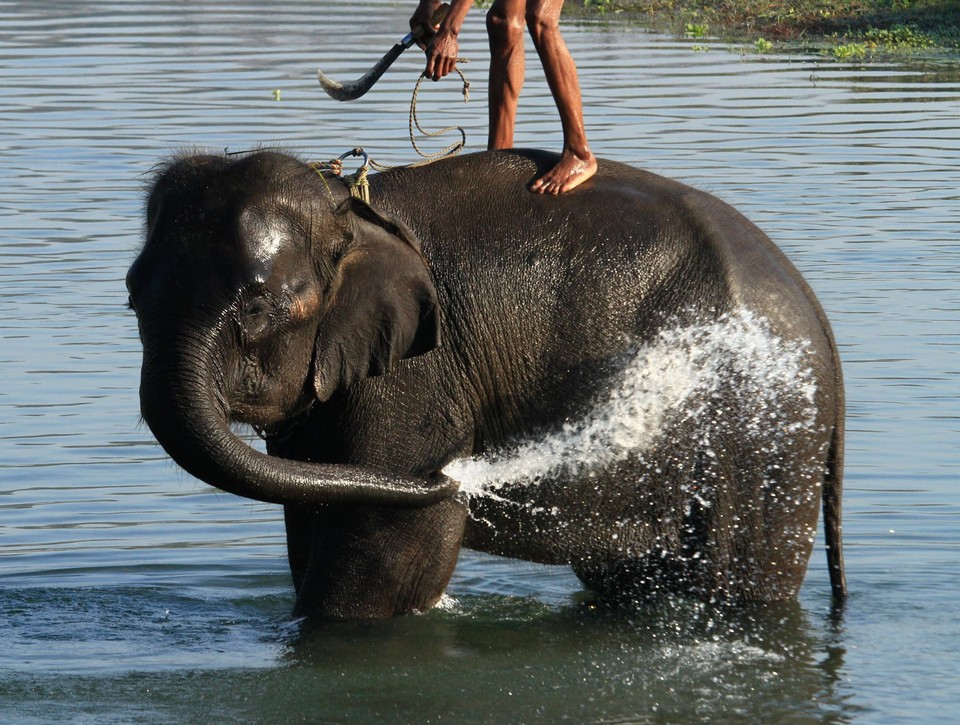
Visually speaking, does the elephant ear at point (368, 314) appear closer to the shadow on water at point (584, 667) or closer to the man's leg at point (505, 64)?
the shadow on water at point (584, 667)

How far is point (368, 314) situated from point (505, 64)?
144 centimetres

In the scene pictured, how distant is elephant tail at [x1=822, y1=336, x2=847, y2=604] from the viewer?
6453mm

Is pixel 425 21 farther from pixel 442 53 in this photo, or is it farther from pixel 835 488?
pixel 835 488

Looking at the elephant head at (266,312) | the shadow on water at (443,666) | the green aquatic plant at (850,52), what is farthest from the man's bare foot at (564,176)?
the green aquatic plant at (850,52)

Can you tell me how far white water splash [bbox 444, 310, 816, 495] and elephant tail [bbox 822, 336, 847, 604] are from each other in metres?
0.24

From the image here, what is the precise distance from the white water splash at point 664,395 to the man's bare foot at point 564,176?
1.86 feet

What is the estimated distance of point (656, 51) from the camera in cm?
2505

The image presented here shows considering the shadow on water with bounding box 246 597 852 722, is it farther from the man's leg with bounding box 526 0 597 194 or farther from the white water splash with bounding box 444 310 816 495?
the man's leg with bounding box 526 0 597 194

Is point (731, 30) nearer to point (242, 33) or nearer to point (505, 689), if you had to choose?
point (242, 33)

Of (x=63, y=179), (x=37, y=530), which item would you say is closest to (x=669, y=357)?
(x=37, y=530)

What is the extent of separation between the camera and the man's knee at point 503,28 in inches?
272

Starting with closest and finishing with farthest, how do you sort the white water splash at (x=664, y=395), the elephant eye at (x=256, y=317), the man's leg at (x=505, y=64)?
the elephant eye at (x=256, y=317) → the white water splash at (x=664, y=395) → the man's leg at (x=505, y=64)

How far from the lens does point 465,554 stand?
7.85 meters

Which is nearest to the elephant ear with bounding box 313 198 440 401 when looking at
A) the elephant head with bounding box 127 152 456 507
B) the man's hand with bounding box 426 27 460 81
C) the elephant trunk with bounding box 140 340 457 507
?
the elephant head with bounding box 127 152 456 507
